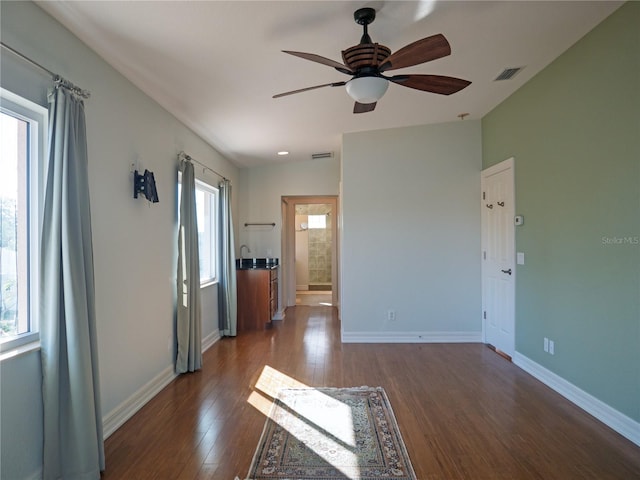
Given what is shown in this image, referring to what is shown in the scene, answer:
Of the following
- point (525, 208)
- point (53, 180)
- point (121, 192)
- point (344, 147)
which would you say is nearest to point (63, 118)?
point (53, 180)

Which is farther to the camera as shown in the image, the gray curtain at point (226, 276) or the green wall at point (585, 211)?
the gray curtain at point (226, 276)

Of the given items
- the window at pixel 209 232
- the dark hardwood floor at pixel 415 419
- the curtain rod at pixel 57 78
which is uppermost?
the curtain rod at pixel 57 78

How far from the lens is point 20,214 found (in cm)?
195

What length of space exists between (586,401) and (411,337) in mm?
2103

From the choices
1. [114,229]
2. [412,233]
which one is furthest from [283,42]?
[412,233]

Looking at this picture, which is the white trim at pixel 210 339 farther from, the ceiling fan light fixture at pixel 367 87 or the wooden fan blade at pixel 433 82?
the wooden fan blade at pixel 433 82

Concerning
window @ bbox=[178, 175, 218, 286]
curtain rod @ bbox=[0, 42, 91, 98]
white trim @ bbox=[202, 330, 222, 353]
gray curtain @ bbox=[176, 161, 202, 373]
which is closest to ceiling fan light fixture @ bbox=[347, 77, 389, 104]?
curtain rod @ bbox=[0, 42, 91, 98]

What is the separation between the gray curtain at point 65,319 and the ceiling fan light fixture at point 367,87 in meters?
1.63

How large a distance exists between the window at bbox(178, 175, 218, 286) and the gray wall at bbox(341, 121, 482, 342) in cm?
180

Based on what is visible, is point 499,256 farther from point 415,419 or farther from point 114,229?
point 114,229

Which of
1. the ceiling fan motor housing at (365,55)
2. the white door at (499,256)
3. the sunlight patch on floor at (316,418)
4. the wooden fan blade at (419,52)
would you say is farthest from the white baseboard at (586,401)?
the ceiling fan motor housing at (365,55)

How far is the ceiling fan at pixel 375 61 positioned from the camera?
6.53ft

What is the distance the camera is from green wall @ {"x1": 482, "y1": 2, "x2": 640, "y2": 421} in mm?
2455

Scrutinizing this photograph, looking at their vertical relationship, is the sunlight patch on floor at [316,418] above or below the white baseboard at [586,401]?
below
